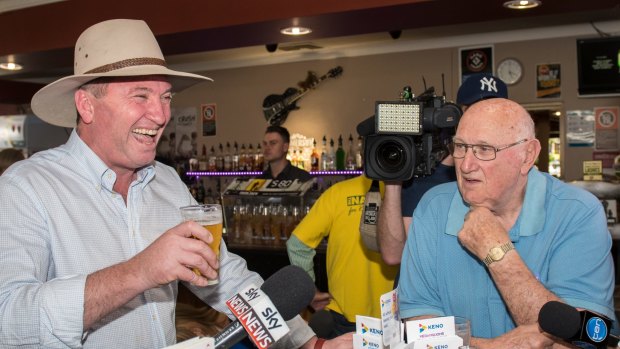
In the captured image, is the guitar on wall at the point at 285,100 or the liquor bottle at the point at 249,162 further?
the liquor bottle at the point at 249,162

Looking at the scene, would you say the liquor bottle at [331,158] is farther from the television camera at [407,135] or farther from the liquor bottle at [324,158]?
the television camera at [407,135]

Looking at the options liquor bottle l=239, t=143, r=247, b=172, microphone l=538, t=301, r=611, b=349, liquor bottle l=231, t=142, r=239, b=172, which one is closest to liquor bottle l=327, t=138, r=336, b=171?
liquor bottle l=239, t=143, r=247, b=172

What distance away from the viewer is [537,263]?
6.66 ft

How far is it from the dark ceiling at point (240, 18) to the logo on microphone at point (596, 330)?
13.1ft

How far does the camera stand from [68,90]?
2.10 m

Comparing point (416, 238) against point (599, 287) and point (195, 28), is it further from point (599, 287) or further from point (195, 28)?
point (195, 28)

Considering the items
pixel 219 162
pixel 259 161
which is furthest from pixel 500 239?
pixel 219 162

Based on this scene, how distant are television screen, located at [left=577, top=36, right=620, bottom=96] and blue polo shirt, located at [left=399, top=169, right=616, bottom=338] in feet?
19.6

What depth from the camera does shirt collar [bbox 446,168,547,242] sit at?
2.03 meters

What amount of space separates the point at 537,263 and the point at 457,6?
3.46m

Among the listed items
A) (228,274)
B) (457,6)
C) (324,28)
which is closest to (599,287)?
(228,274)

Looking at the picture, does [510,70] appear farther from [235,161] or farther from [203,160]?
[203,160]

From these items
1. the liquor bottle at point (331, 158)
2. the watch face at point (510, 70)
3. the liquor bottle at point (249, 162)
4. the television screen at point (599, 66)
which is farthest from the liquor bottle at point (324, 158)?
the television screen at point (599, 66)

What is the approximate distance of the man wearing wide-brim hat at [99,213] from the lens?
150cm
